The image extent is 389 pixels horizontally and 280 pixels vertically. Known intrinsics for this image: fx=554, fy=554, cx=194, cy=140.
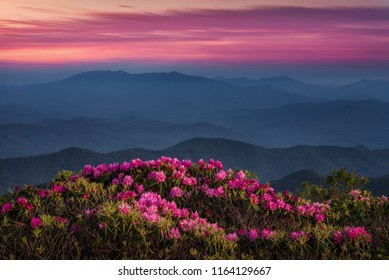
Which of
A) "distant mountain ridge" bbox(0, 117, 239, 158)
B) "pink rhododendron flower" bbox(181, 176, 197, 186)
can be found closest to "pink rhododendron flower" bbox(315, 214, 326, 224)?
"pink rhododendron flower" bbox(181, 176, 197, 186)

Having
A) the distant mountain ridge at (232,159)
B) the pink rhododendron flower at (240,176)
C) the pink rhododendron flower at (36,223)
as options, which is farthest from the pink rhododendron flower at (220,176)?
the distant mountain ridge at (232,159)

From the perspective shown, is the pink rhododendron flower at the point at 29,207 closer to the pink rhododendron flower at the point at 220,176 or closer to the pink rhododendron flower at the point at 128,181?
the pink rhododendron flower at the point at 128,181

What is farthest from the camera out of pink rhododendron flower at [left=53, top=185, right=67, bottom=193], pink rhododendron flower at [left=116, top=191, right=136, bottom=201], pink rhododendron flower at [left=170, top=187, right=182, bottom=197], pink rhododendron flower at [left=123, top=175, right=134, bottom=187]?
pink rhododendron flower at [left=123, top=175, right=134, bottom=187]

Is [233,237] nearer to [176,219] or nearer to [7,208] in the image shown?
[176,219]

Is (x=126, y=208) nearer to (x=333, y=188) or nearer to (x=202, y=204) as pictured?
(x=202, y=204)

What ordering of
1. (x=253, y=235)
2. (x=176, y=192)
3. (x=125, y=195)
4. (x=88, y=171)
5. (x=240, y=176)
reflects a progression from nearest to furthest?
(x=253, y=235) < (x=125, y=195) < (x=176, y=192) < (x=240, y=176) < (x=88, y=171)

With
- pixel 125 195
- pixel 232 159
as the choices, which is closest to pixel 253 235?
pixel 125 195

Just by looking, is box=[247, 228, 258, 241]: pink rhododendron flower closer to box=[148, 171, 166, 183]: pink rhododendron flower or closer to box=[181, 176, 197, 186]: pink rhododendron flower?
box=[181, 176, 197, 186]: pink rhododendron flower
